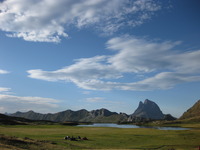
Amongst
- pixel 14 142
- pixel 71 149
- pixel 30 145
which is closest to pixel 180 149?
pixel 71 149

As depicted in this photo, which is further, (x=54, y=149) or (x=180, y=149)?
(x=180, y=149)

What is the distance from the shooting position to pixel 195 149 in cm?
4391

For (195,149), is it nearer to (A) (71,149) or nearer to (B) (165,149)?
(B) (165,149)

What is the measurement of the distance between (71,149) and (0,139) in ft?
52.1

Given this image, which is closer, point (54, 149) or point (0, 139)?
point (54, 149)

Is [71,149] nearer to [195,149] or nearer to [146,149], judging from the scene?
[146,149]

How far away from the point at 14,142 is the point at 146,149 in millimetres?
29338

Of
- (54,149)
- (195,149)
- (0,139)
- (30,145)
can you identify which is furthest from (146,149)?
(0,139)

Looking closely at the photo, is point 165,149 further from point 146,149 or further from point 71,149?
point 71,149

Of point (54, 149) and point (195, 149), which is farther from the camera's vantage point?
point (195, 149)

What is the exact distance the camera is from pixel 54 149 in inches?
1614

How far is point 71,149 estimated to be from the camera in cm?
4262

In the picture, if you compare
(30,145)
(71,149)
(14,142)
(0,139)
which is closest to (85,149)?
(71,149)

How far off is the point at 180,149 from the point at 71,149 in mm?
24096
